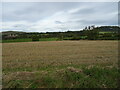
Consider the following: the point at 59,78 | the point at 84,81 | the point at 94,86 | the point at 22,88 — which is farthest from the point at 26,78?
the point at 94,86

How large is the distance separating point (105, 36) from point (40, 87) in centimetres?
7015

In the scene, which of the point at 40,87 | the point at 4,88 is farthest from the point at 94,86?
the point at 4,88

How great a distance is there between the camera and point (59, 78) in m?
5.90

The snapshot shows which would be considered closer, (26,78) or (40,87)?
(40,87)

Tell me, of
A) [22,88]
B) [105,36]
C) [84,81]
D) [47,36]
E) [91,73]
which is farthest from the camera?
[47,36]

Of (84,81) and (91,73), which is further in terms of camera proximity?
(91,73)

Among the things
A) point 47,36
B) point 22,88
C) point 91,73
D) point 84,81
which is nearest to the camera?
point 22,88

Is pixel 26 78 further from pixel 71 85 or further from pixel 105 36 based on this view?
pixel 105 36

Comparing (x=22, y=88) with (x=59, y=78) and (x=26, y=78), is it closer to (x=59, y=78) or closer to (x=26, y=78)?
(x=26, y=78)

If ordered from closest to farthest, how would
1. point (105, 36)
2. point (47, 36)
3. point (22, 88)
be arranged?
point (22, 88)
point (105, 36)
point (47, 36)

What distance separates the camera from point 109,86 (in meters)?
5.45

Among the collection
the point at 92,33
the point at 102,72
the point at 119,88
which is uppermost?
the point at 92,33

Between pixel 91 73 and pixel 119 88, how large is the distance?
144 centimetres

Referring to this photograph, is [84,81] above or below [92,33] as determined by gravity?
below
